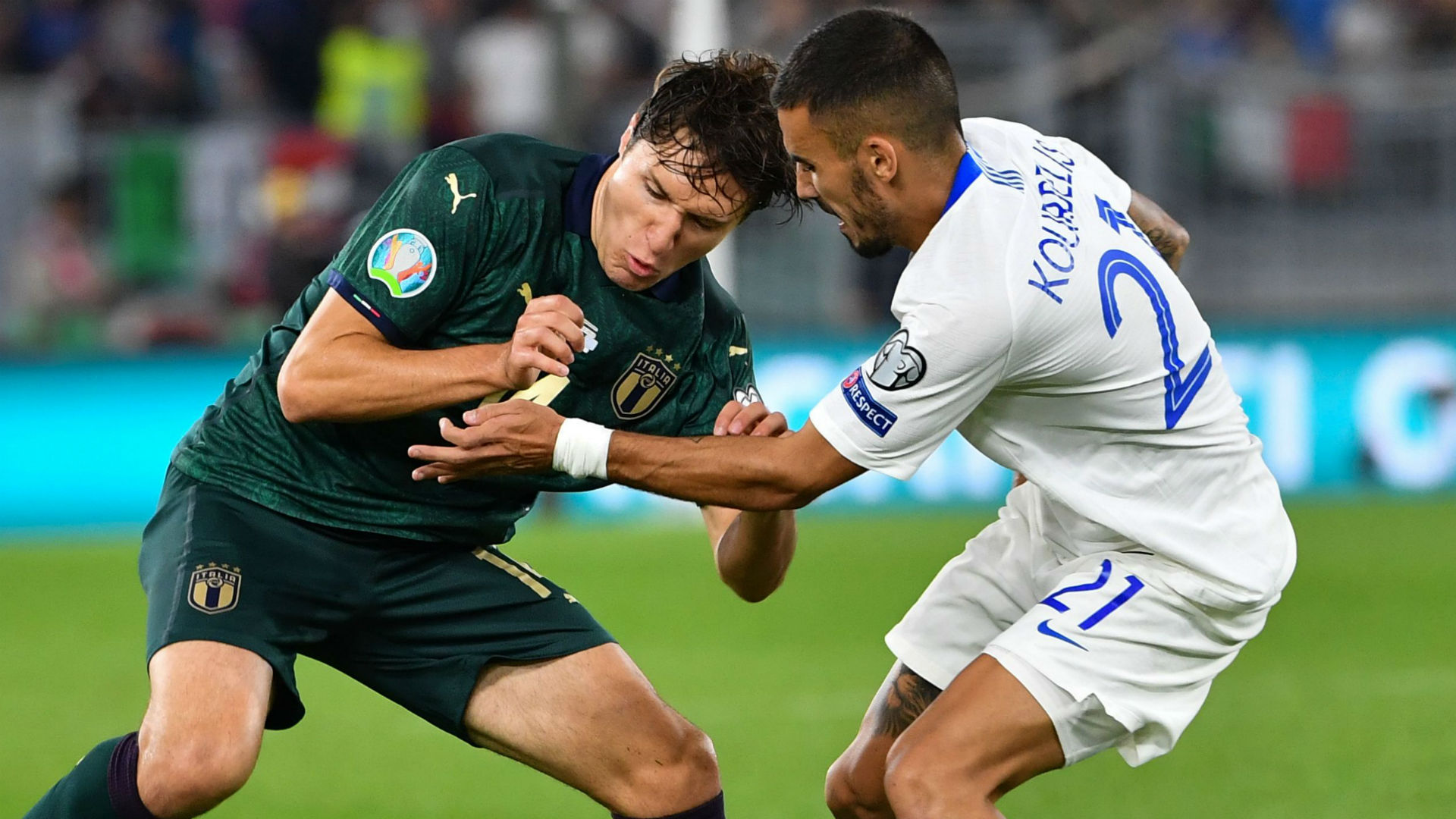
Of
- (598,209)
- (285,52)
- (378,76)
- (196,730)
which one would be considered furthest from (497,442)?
(285,52)

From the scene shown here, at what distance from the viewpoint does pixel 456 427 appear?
4289 millimetres

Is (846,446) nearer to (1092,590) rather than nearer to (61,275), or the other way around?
(1092,590)

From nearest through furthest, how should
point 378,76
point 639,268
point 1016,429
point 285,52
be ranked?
1. point 1016,429
2. point 639,268
3. point 378,76
4. point 285,52

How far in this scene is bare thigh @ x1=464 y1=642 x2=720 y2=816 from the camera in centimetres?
442

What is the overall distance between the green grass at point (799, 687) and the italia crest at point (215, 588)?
2146 millimetres

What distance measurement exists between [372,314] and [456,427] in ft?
1.08

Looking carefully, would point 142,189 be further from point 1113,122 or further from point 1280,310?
point 1280,310

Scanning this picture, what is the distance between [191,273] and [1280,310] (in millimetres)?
7951

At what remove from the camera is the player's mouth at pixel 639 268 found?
4.38m

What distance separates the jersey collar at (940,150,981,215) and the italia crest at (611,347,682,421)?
0.86 m

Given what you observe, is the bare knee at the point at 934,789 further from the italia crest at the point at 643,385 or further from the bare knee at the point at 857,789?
the italia crest at the point at 643,385

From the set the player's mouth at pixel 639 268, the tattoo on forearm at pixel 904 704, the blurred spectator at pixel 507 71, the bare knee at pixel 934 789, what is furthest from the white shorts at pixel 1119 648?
the blurred spectator at pixel 507 71

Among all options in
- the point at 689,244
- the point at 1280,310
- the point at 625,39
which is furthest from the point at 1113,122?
the point at 689,244

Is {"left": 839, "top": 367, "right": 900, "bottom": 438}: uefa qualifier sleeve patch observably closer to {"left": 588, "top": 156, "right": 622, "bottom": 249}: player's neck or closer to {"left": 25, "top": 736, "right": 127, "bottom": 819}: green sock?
{"left": 588, "top": 156, "right": 622, "bottom": 249}: player's neck
